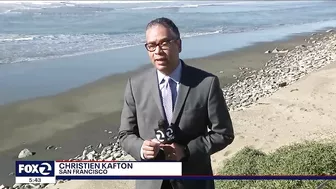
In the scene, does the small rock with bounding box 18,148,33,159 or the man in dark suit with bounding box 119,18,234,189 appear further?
the small rock with bounding box 18,148,33,159

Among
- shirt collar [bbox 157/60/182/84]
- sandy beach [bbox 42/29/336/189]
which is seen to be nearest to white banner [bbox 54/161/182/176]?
shirt collar [bbox 157/60/182/84]

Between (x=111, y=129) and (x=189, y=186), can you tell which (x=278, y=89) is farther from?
(x=189, y=186)

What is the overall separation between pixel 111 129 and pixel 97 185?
4.17 m

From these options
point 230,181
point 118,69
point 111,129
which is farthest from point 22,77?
point 230,181

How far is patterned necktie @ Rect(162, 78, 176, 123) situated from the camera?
3000mm

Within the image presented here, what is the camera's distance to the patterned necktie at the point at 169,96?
3000 mm

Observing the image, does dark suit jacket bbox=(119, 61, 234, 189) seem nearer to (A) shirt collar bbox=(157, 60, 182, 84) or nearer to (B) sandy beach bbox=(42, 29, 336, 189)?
(A) shirt collar bbox=(157, 60, 182, 84)

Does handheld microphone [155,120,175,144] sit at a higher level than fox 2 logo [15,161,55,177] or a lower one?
higher

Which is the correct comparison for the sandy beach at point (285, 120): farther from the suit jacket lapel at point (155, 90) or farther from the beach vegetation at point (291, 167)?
the suit jacket lapel at point (155, 90)

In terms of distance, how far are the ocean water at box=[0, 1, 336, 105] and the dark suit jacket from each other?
11.5m

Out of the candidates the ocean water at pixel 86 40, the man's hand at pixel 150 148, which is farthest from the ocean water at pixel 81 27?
the man's hand at pixel 150 148

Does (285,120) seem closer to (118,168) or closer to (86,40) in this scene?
(118,168)

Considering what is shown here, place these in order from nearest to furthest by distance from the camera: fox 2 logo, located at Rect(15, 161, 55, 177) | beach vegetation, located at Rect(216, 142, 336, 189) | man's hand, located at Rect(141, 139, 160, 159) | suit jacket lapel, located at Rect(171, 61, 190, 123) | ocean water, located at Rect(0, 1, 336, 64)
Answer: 1. man's hand, located at Rect(141, 139, 160, 159)
2. suit jacket lapel, located at Rect(171, 61, 190, 123)
3. fox 2 logo, located at Rect(15, 161, 55, 177)
4. beach vegetation, located at Rect(216, 142, 336, 189)
5. ocean water, located at Rect(0, 1, 336, 64)

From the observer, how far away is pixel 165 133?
9.43 ft
